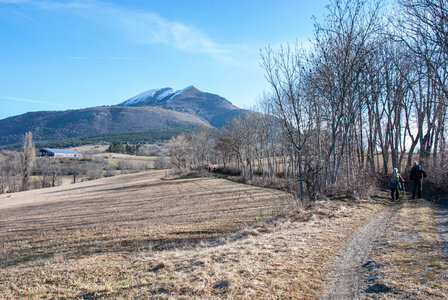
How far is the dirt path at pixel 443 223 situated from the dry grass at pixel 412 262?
12 cm

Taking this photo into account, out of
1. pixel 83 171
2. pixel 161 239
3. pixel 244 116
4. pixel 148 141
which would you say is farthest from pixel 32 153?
pixel 148 141

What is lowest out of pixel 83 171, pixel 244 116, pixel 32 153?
pixel 83 171

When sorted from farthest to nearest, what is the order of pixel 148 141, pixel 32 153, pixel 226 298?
1. pixel 148 141
2. pixel 32 153
3. pixel 226 298

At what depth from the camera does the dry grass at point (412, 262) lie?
14.0 feet

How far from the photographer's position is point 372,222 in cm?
942

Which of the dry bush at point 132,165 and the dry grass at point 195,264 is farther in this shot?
the dry bush at point 132,165

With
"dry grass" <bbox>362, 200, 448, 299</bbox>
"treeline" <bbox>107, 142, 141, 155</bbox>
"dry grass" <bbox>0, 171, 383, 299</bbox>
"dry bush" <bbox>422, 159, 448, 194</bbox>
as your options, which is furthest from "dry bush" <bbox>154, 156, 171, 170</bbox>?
"dry grass" <bbox>362, 200, 448, 299</bbox>

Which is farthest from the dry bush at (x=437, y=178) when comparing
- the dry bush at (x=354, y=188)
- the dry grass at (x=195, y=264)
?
the dry grass at (x=195, y=264)

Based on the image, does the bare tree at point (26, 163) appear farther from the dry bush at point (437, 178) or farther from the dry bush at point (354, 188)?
the dry bush at point (437, 178)

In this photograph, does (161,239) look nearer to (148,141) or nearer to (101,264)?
(101,264)

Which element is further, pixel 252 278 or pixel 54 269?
pixel 54 269

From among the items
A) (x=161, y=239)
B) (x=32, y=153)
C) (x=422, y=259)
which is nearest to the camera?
(x=422, y=259)

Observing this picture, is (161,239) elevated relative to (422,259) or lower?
lower

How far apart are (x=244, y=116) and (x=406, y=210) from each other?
3556 cm
